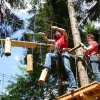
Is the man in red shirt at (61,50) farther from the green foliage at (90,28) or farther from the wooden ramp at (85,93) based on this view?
the green foliage at (90,28)

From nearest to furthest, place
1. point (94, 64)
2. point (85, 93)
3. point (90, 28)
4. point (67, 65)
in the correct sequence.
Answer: point (85, 93), point (67, 65), point (94, 64), point (90, 28)

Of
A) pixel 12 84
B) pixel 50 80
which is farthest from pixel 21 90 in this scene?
pixel 50 80

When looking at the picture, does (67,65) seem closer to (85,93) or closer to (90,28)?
(85,93)

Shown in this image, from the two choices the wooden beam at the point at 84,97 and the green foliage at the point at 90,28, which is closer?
the wooden beam at the point at 84,97

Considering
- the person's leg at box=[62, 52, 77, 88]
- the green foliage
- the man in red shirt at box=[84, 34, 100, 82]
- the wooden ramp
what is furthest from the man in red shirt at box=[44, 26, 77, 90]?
the green foliage

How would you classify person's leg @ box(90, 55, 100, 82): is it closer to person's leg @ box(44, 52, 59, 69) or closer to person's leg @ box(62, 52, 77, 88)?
person's leg @ box(62, 52, 77, 88)

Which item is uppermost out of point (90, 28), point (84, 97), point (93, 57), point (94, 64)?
point (90, 28)

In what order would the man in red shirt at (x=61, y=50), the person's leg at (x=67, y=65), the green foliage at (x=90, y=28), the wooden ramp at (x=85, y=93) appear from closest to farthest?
the wooden ramp at (x=85, y=93) → the person's leg at (x=67, y=65) → the man in red shirt at (x=61, y=50) → the green foliage at (x=90, y=28)

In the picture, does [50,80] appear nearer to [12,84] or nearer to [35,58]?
[35,58]

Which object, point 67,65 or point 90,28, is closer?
point 67,65

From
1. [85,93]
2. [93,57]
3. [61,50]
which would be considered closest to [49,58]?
[61,50]

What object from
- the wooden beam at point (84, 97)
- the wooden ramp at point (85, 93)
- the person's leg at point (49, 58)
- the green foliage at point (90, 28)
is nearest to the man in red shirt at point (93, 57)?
the wooden ramp at point (85, 93)

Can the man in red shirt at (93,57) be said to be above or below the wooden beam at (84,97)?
above

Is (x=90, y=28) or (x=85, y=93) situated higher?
(x=90, y=28)
